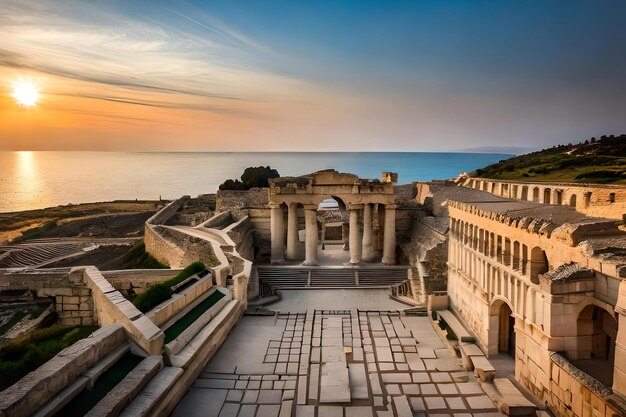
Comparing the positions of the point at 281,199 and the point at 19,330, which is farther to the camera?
the point at 281,199

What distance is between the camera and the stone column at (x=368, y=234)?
29.8m

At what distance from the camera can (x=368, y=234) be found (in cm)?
2997

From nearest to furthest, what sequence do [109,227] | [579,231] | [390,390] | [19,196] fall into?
1. [579,231]
2. [390,390]
3. [109,227]
4. [19,196]

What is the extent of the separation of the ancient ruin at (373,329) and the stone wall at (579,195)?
110 millimetres

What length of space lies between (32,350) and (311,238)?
18437 mm

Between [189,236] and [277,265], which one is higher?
[189,236]

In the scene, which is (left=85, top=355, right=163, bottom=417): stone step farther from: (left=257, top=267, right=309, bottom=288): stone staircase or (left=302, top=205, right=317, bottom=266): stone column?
(left=302, top=205, right=317, bottom=266): stone column

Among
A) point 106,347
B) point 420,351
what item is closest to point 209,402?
point 106,347

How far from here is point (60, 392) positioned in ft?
30.7

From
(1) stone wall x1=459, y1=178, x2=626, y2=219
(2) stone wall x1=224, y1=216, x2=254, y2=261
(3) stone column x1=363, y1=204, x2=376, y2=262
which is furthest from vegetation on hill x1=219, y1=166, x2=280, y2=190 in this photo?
(1) stone wall x1=459, y1=178, x2=626, y2=219

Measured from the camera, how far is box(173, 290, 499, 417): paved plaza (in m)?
11.8

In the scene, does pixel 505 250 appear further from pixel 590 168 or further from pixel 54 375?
pixel 590 168

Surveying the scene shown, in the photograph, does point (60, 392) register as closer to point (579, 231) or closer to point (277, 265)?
point (579, 231)

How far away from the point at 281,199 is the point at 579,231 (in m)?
20.4
